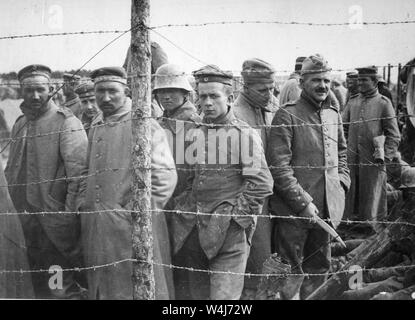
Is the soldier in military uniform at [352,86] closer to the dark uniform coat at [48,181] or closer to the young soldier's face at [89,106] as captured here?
Result: the young soldier's face at [89,106]

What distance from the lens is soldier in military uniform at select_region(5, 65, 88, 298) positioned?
10.3 metres

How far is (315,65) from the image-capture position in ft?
33.3

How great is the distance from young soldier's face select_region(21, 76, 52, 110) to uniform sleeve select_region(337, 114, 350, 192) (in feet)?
9.66

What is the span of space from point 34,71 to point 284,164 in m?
2.70

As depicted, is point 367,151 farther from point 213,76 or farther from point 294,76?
point 213,76

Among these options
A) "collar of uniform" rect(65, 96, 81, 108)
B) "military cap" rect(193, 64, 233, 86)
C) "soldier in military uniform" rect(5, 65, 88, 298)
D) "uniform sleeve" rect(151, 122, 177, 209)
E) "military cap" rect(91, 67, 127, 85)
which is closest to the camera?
"uniform sleeve" rect(151, 122, 177, 209)

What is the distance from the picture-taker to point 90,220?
10.1 m

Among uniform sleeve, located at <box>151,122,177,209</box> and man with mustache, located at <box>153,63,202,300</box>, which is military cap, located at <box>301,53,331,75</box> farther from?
uniform sleeve, located at <box>151,122,177,209</box>

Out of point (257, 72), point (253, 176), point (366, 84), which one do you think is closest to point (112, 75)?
point (257, 72)

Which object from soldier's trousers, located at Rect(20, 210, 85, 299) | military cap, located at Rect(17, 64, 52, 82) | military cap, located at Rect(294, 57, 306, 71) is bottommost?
soldier's trousers, located at Rect(20, 210, 85, 299)

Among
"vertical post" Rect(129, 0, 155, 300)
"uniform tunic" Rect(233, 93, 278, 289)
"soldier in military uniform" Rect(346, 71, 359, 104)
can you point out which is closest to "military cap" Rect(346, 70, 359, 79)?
"soldier in military uniform" Rect(346, 71, 359, 104)

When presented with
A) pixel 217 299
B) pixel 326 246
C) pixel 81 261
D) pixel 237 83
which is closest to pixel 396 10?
pixel 237 83

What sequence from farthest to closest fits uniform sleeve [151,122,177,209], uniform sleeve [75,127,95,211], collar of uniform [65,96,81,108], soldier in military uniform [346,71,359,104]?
soldier in military uniform [346,71,359,104]
collar of uniform [65,96,81,108]
uniform sleeve [75,127,95,211]
uniform sleeve [151,122,177,209]

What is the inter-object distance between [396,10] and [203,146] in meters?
2.40
